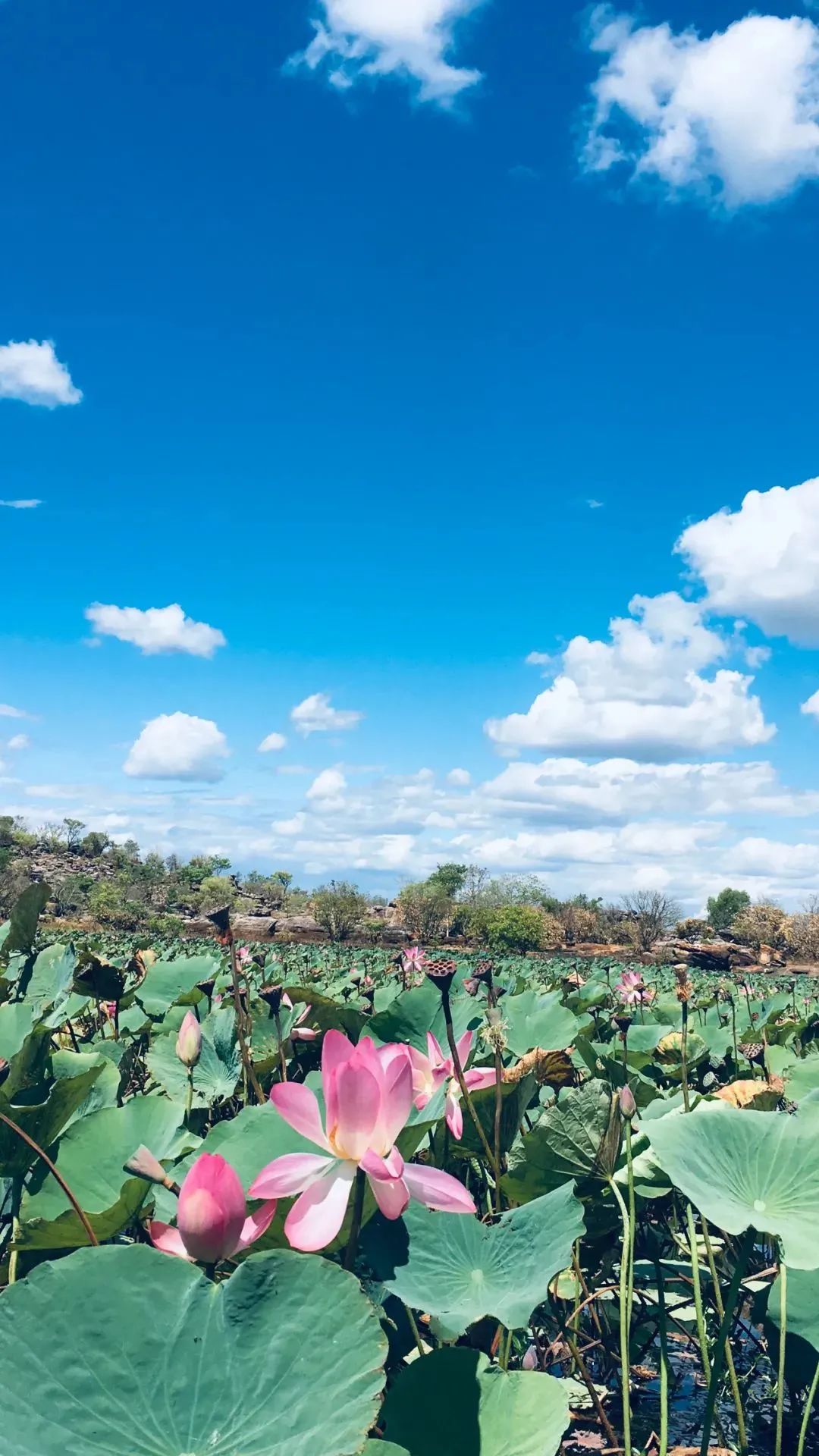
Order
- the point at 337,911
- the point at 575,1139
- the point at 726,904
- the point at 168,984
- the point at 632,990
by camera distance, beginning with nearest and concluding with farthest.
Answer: the point at 575,1139 → the point at 168,984 → the point at 632,990 → the point at 337,911 → the point at 726,904

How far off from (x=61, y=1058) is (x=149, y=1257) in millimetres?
1393

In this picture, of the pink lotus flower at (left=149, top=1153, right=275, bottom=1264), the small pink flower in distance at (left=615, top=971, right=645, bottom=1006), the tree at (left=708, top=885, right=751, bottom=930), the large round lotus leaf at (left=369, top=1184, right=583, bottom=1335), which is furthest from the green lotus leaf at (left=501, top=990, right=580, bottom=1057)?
the tree at (left=708, top=885, right=751, bottom=930)

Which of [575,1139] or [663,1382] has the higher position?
[575,1139]

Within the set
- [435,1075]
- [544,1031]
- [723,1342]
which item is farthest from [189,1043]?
[544,1031]

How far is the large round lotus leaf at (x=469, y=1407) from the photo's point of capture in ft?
3.24

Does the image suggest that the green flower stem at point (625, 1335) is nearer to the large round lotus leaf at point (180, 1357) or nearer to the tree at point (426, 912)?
the large round lotus leaf at point (180, 1357)

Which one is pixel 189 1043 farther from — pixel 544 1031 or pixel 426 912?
pixel 426 912

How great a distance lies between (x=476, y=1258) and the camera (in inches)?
49.2

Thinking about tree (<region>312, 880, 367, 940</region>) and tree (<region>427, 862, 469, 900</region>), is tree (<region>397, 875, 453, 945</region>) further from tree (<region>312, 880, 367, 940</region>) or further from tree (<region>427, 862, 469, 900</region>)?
tree (<region>427, 862, 469, 900</region>)

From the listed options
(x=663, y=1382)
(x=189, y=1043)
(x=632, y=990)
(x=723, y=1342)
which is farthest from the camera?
(x=632, y=990)

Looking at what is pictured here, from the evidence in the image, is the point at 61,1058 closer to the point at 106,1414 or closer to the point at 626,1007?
the point at 106,1414

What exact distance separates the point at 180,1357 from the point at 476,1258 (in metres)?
0.52

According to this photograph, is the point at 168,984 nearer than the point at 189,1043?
No

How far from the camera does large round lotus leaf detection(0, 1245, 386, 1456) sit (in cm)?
81
